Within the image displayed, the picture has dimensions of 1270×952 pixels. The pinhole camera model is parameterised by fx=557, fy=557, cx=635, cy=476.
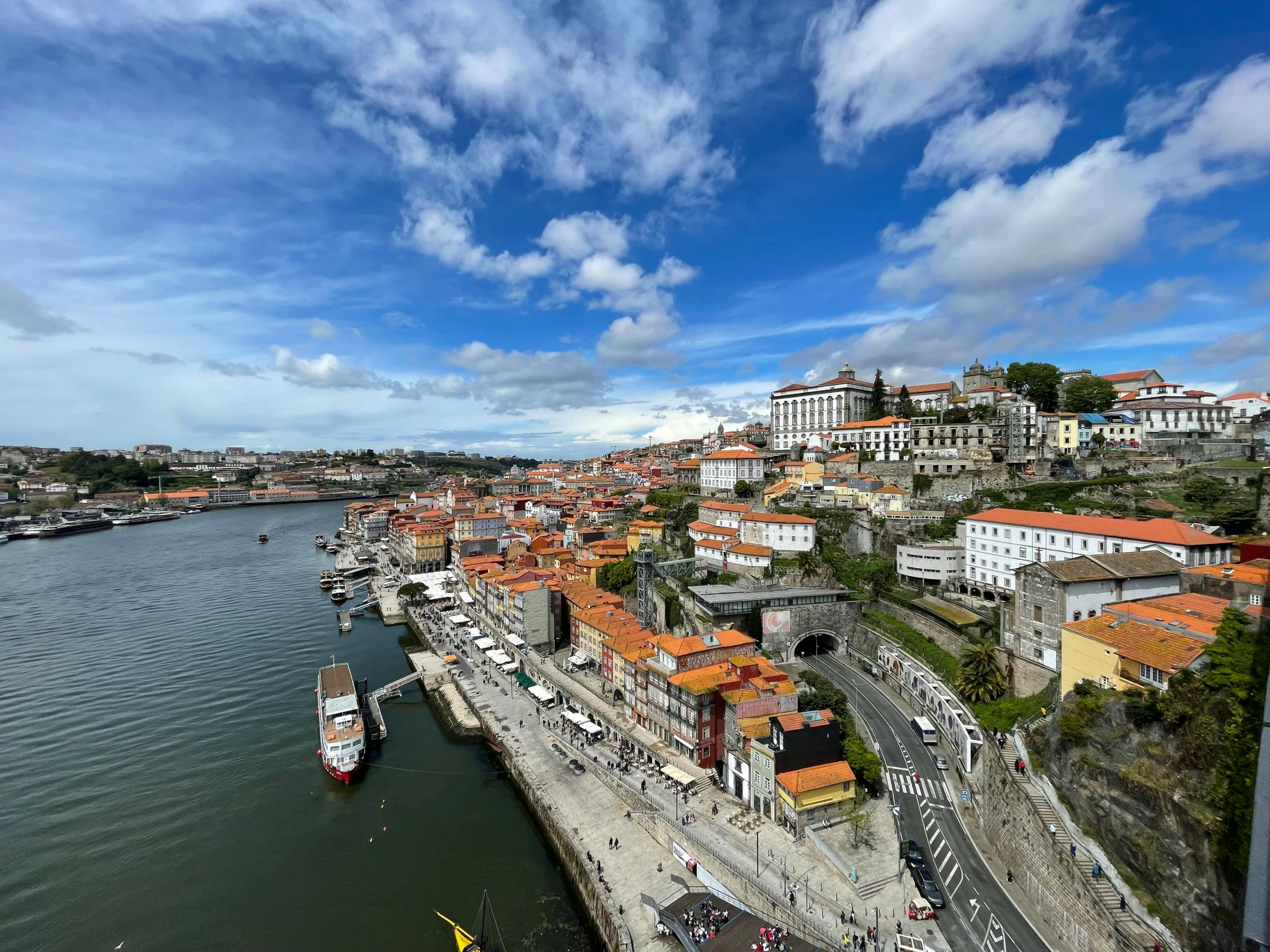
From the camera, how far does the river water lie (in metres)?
17.4

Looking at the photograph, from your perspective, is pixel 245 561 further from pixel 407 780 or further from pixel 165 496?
pixel 165 496

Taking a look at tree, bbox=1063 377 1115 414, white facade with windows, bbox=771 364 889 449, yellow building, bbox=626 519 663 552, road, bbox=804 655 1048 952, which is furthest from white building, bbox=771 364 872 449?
road, bbox=804 655 1048 952

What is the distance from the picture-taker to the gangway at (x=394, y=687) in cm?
3128

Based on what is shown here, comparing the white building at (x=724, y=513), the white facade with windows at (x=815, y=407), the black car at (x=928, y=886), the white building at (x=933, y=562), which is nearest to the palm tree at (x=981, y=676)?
the black car at (x=928, y=886)

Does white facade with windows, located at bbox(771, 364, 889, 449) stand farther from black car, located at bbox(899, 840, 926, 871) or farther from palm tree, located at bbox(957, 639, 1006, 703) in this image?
black car, located at bbox(899, 840, 926, 871)

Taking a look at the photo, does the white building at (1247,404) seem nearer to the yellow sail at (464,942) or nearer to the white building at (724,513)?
the white building at (724,513)

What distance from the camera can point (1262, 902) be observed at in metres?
6.35

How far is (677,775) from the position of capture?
71.8 ft

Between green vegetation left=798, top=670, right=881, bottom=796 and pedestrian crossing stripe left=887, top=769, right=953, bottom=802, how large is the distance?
55cm

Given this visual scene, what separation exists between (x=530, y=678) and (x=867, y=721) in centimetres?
1829

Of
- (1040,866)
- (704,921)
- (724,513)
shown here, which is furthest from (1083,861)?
(724,513)

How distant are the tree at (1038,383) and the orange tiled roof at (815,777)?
43.9 m

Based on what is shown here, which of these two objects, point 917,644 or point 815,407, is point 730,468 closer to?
point 815,407

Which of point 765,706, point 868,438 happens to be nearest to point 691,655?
point 765,706
